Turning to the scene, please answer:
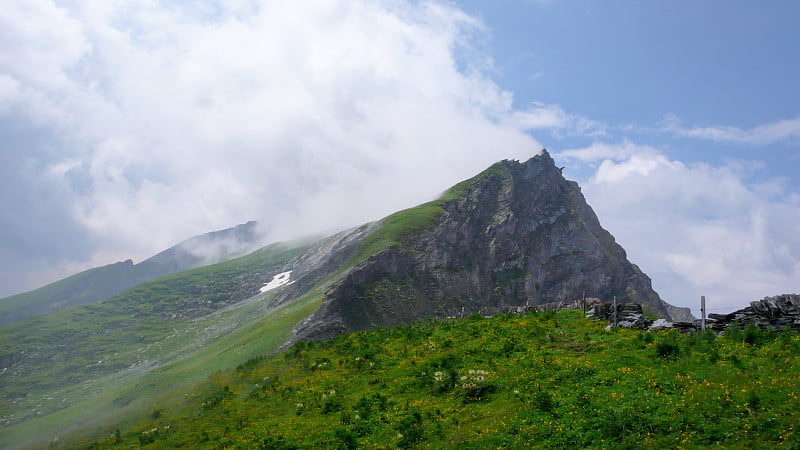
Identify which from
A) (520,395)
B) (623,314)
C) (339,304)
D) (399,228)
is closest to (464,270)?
(399,228)

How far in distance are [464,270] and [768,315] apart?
418 feet

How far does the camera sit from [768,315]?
2731 cm

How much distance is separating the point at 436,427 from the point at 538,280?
16570 centimetres

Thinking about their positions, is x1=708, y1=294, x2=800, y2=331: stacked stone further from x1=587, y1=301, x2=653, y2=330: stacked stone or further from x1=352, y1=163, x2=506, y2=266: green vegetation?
x1=352, y1=163, x2=506, y2=266: green vegetation

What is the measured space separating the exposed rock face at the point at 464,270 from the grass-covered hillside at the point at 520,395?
57.0 m

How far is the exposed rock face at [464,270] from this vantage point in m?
106

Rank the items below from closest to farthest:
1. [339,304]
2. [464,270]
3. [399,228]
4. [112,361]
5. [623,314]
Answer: [623,314], [339,304], [464,270], [399,228], [112,361]

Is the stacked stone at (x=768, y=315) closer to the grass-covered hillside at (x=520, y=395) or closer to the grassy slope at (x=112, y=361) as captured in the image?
the grass-covered hillside at (x=520, y=395)

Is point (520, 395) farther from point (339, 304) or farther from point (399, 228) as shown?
point (399, 228)

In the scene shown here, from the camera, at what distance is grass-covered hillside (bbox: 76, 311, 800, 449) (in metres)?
17.3

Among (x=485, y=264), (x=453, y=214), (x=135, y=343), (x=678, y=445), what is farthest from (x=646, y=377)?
(x=135, y=343)

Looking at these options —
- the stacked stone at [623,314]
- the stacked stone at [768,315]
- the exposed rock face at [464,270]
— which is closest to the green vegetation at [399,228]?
the exposed rock face at [464,270]

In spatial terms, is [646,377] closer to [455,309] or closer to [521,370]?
[521,370]

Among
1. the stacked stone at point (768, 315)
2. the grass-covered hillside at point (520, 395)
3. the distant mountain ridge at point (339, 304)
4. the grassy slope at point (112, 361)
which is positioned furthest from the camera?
the distant mountain ridge at point (339, 304)
